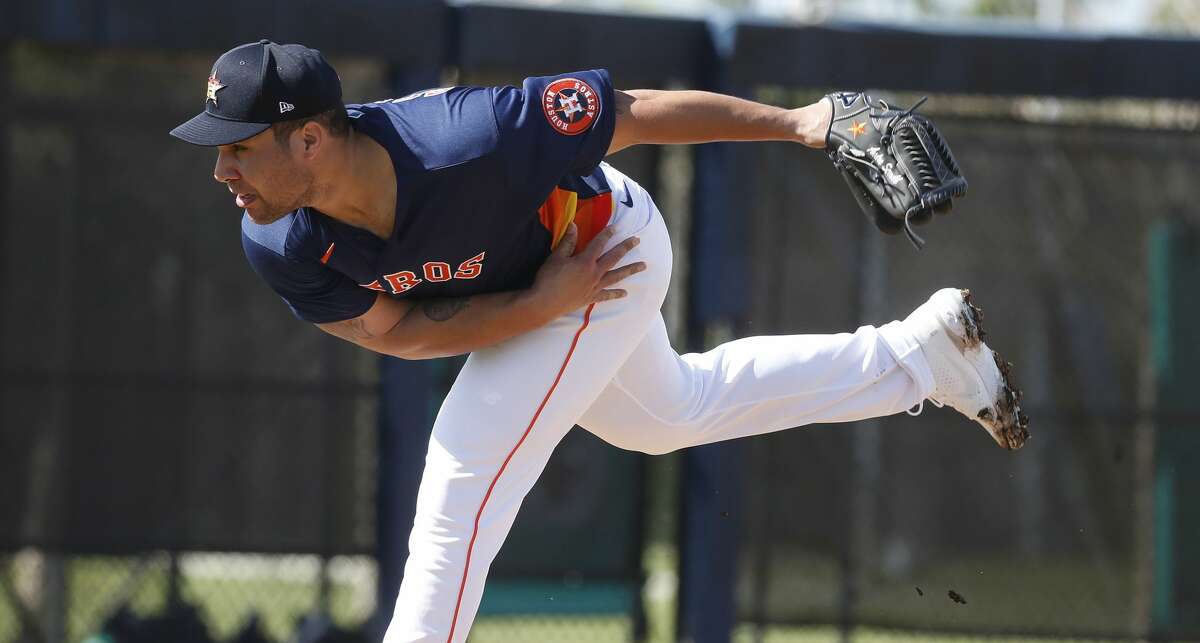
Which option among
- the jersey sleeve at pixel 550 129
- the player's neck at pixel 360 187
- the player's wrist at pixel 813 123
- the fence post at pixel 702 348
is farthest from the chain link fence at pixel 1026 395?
the player's neck at pixel 360 187

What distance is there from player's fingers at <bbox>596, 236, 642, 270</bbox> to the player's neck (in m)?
0.56

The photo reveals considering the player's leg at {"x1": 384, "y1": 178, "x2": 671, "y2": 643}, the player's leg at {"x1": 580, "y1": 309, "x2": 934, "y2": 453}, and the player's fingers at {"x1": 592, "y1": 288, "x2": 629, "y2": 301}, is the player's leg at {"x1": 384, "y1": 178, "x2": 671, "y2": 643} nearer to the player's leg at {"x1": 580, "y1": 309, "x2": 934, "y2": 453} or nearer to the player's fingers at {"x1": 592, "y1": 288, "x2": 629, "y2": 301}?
the player's fingers at {"x1": 592, "y1": 288, "x2": 629, "y2": 301}

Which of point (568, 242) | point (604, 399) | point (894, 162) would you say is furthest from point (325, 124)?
point (894, 162)

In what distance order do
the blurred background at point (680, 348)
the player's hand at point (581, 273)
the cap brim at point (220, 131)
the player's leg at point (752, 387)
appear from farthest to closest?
the blurred background at point (680, 348)
the player's leg at point (752, 387)
the player's hand at point (581, 273)
the cap brim at point (220, 131)

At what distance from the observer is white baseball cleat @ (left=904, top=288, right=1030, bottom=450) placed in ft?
12.7

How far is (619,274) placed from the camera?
3.64 m

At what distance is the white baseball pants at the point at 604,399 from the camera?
3432 millimetres

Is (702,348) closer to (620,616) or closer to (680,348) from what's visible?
(680,348)

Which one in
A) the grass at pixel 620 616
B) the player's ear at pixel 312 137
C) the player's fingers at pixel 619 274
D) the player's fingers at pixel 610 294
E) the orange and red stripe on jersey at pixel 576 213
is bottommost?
the grass at pixel 620 616

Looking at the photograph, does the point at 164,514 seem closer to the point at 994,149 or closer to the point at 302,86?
the point at 302,86

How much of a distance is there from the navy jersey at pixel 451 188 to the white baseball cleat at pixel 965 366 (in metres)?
1.07

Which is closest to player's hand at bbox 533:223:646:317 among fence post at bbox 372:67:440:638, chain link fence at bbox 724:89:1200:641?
fence post at bbox 372:67:440:638

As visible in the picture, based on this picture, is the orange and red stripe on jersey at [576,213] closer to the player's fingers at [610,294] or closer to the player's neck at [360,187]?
the player's fingers at [610,294]

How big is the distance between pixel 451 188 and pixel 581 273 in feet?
1.39
